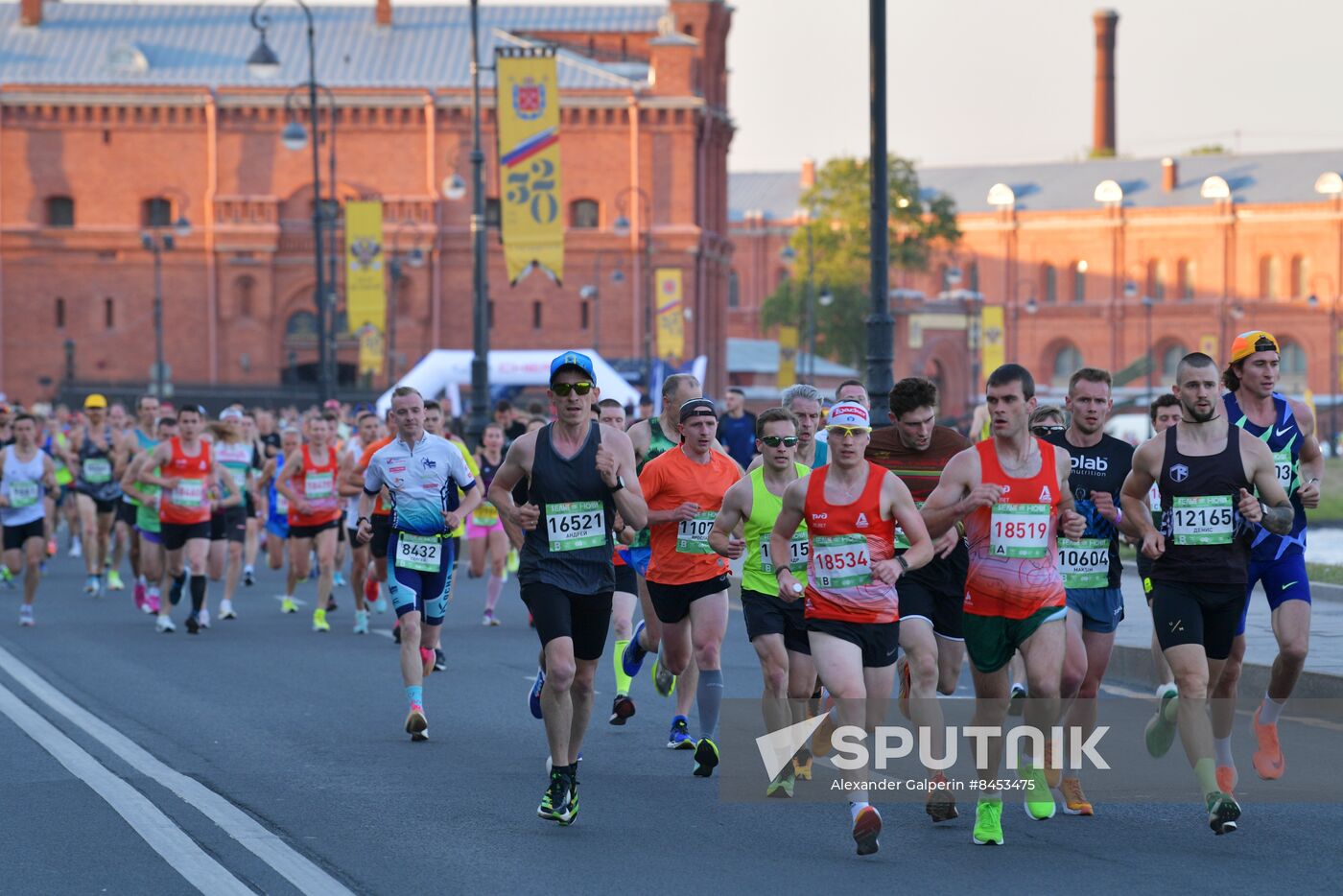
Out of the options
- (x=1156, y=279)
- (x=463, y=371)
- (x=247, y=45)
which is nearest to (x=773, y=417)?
(x=463, y=371)

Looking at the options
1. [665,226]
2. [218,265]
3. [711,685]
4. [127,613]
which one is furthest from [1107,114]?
[711,685]

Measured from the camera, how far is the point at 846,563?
8.71 meters

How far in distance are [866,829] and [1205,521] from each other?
2108 millimetres

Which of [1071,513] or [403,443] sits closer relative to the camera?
[1071,513]

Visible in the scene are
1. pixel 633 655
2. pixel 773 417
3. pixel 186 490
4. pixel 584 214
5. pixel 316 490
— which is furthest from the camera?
pixel 584 214

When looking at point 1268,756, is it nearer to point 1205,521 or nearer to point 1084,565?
point 1084,565

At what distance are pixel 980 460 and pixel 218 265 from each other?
73.8m

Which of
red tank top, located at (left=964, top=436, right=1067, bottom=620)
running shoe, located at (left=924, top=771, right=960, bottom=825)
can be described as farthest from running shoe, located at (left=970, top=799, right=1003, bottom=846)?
red tank top, located at (left=964, top=436, right=1067, bottom=620)

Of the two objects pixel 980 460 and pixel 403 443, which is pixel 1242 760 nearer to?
pixel 980 460

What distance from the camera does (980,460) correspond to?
890 centimetres

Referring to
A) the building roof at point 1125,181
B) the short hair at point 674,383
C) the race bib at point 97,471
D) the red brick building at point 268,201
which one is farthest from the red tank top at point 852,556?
the building roof at point 1125,181

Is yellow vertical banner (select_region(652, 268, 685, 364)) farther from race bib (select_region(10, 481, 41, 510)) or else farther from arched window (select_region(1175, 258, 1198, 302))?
arched window (select_region(1175, 258, 1198, 302))

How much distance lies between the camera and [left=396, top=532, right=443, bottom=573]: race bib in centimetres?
1261

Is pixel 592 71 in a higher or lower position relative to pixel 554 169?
higher
